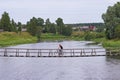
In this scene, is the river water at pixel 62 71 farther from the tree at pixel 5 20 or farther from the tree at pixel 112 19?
the tree at pixel 5 20

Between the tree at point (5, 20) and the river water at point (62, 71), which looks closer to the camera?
the river water at point (62, 71)

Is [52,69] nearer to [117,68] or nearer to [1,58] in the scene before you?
[117,68]

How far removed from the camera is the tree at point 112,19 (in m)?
134

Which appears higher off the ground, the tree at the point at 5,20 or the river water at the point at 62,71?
the tree at the point at 5,20

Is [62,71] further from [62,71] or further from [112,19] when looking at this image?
[112,19]

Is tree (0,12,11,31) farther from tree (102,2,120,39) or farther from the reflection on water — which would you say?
the reflection on water

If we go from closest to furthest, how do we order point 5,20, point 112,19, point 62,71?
point 62,71 → point 112,19 → point 5,20

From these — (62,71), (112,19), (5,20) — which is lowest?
(62,71)

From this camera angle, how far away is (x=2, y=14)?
19750cm

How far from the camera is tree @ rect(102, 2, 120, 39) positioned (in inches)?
5266

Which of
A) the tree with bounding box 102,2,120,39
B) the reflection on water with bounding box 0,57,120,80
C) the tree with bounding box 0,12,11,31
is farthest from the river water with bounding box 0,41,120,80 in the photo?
the tree with bounding box 0,12,11,31

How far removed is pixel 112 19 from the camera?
134250 mm

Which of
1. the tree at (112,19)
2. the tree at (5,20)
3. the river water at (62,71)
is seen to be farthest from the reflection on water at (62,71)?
the tree at (5,20)

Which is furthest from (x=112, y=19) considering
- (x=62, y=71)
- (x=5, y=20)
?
(x=62, y=71)
